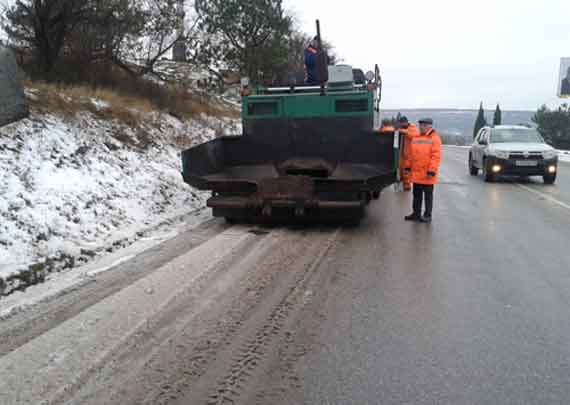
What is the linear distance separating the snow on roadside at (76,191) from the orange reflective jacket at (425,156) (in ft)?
12.9

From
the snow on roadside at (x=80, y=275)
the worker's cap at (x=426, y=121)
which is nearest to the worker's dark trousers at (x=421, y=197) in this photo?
the worker's cap at (x=426, y=121)

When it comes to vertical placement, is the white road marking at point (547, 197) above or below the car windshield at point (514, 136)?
below

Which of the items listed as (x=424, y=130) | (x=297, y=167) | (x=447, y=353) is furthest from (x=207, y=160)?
(x=447, y=353)

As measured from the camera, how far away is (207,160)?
26.3 ft

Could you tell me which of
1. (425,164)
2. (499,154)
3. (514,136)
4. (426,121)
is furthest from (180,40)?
(425,164)

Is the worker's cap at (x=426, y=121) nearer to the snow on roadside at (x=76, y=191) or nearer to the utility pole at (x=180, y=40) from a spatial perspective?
the snow on roadside at (x=76, y=191)

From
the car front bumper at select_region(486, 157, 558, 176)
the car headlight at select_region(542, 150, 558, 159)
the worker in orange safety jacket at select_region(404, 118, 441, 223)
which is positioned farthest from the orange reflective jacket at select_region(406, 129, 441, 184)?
the car headlight at select_region(542, 150, 558, 159)

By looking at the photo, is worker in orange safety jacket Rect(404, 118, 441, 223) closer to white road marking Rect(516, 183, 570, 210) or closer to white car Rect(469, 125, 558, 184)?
white road marking Rect(516, 183, 570, 210)

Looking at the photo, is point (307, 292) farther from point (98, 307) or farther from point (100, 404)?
point (100, 404)

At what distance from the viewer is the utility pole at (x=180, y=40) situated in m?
16.0

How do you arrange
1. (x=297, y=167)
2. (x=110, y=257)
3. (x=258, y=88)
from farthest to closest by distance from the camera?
(x=258, y=88), (x=297, y=167), (x=110, y=257)

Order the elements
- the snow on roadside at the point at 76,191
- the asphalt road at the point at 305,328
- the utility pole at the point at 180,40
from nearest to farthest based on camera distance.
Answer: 1. the asphalt road at the point at 305,328
2. the snow on roadside at the point at 76,191
3. the utility pole at the point at 180,40

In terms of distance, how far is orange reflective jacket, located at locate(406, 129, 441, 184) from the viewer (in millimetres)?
8070

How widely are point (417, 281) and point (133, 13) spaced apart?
39.8 ft
